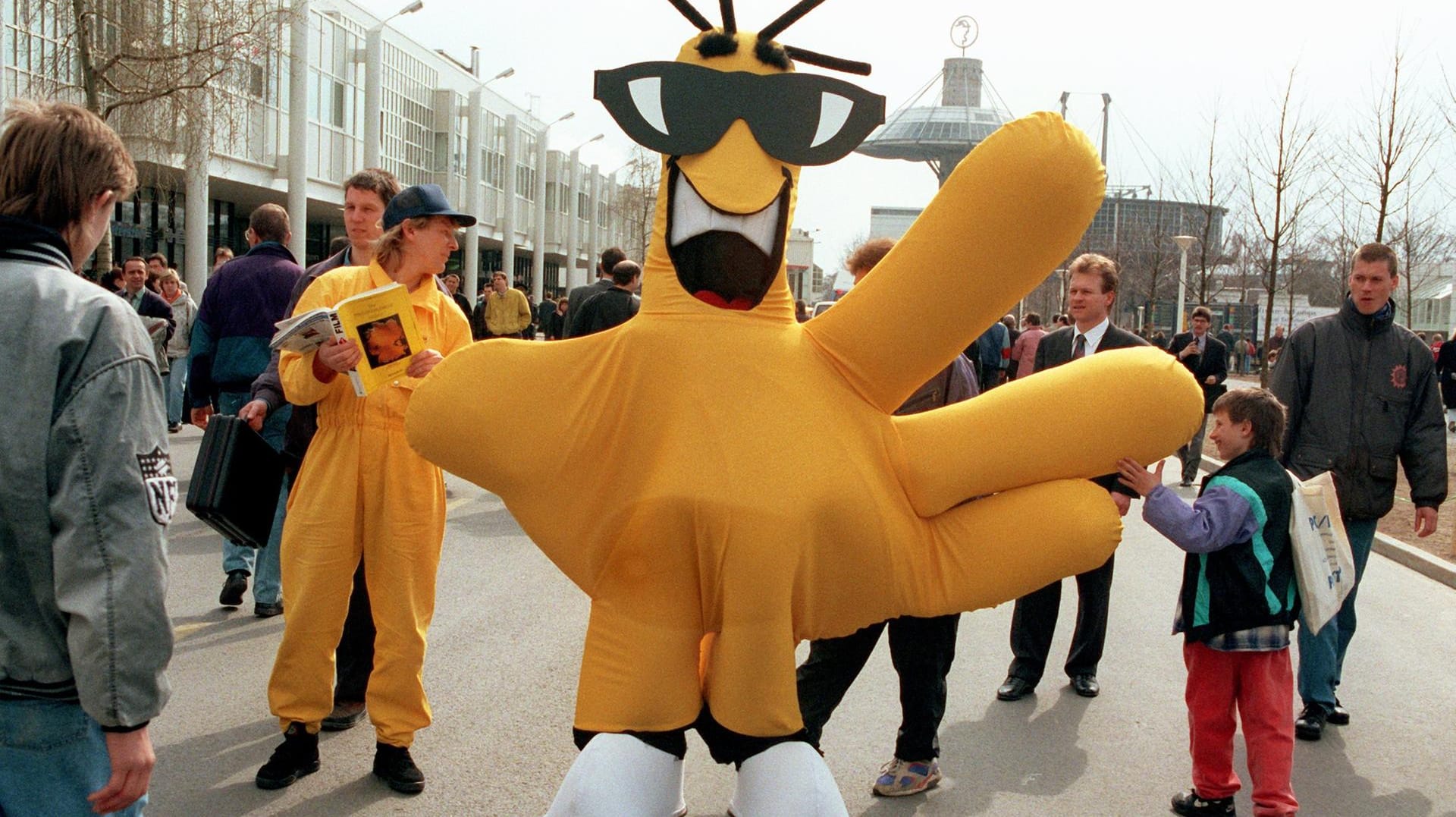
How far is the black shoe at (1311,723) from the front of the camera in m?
5.18

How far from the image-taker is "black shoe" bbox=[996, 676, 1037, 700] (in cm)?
551

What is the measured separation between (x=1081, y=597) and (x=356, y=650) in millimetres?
3249

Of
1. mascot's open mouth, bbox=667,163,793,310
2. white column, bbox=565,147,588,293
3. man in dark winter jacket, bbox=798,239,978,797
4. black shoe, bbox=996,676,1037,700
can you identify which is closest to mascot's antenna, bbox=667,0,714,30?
mascot's open mouth, bbox=667,163,793,310

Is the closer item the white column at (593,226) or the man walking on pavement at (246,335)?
the man walking on pavement at (246,335)

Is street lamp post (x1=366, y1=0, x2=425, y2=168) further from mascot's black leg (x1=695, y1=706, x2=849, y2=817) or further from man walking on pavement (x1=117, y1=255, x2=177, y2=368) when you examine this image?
mascot's black leg (x1=695, y1=706, x2=849, y2=817)

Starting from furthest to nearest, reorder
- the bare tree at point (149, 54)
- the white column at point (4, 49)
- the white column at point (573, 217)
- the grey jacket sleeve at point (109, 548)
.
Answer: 1. the white column at point (573, 217)
2. the white column at point (4, 49)
3. the bare tree at point (149, 54)
4. the grey jacket sleeve at point (109, 548)

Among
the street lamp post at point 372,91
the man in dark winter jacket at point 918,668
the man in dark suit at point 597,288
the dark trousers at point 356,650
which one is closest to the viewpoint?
the man in dark winter jacket at point 918,668

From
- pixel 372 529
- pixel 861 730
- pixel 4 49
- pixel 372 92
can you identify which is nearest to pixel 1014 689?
pixel 861 730

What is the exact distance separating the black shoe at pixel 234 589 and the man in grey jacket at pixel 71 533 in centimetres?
453

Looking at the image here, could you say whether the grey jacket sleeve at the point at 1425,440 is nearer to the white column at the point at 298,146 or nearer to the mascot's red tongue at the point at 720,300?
the mascot's red tongue at the point at 720,300

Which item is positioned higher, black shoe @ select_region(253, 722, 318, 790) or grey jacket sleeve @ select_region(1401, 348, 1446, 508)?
grey jacket sleeve @ select_region(1401, 348, 1446, 508)

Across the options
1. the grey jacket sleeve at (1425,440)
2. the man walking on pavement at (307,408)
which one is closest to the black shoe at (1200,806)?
the grey jacket sleeve at (1425,440)

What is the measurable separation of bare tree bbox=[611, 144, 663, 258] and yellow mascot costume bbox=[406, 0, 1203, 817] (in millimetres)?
17374

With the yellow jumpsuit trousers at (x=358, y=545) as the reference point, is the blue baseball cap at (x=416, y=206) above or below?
above
